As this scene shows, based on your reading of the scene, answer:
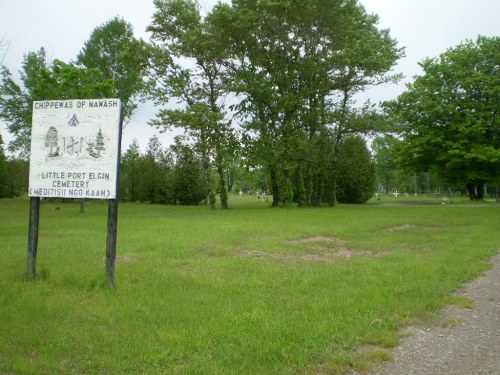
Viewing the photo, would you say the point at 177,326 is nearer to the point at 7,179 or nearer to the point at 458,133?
the point at 458,133

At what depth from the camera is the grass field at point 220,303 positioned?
421 cm

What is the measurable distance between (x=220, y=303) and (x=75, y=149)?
3.48m

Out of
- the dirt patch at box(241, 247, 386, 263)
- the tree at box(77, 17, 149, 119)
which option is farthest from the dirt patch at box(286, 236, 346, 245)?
the tree at box(77, 17, 149, 119)

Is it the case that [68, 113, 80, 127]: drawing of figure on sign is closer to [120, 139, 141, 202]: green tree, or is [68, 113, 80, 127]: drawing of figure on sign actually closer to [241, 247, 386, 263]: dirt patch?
[241, 247, 386, 263]: dirt patch

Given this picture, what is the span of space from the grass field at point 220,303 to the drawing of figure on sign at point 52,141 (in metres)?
2.02

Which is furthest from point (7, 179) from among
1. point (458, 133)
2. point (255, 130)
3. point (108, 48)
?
point (458, 133)

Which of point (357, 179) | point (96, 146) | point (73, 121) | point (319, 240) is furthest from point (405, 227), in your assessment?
point (357, 179)

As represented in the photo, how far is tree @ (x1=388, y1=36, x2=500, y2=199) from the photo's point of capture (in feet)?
107

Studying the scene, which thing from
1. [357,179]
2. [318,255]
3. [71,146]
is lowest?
[318,255]

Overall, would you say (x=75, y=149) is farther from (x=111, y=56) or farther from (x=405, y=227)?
(x=111, y=56)

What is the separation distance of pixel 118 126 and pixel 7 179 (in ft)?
158

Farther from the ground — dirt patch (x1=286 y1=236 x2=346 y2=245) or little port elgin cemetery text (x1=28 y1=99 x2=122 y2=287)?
little port elgin cemetery text (x1=28 y1=99 x2=122 y2=287)

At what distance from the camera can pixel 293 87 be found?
1163 inches

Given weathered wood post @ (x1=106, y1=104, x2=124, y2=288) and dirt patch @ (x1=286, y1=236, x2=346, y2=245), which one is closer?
weathered wood post @ (x1=106, y1=104, x2=124, y2=288)
